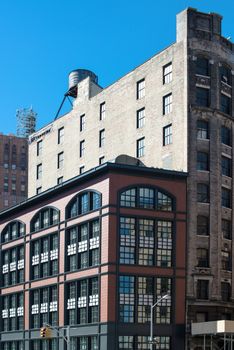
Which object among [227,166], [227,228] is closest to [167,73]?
[227,166]

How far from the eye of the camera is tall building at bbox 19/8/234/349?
7681 centimetres

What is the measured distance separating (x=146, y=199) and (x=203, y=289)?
35.4 feet

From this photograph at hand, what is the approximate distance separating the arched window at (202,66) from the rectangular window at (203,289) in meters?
22.1

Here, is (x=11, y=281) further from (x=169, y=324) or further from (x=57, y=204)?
(x=169, y=324)

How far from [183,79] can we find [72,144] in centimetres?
2578

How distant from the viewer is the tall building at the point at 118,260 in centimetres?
7381

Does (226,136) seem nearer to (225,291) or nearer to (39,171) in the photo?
(225,291)

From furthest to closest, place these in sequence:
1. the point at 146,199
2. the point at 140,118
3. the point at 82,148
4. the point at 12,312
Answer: the point at 82,148, the point at 12,312, the point at 140,118, the point at 146,199

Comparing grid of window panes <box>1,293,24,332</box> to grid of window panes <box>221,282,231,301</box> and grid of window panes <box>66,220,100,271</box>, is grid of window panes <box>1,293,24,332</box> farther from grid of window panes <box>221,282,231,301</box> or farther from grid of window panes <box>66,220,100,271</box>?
grid of window panes <box>221,282,231,301</box>

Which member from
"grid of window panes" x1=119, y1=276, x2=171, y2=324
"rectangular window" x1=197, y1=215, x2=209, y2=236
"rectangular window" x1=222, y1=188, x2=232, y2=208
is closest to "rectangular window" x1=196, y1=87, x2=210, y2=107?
"rectangular window" x1=222, y1=188, x2=232, y2=208

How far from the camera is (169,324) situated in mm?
74688

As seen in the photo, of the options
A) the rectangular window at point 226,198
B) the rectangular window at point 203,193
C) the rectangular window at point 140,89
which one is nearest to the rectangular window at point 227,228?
the rectangular window at point 226,198

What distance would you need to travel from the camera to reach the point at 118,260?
244 feet

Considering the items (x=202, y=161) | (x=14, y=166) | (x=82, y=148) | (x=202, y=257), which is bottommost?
(x=202, y=257)
